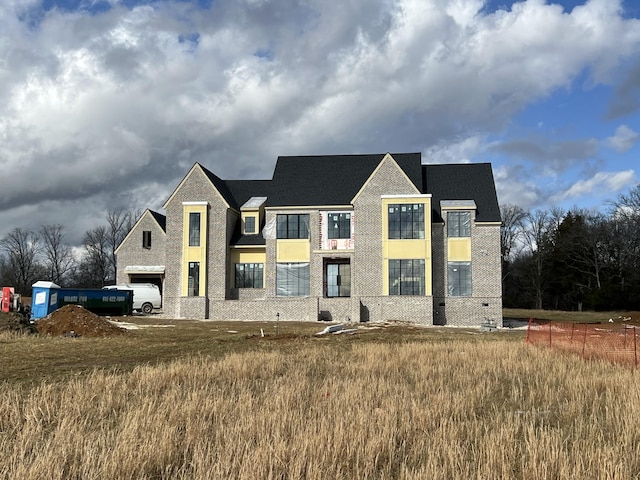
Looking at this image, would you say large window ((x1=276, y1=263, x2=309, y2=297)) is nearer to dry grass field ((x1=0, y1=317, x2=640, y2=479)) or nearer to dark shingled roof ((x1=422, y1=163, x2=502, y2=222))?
dark shingled roof ((x1=422, y1=163, x2=502, y2=222))

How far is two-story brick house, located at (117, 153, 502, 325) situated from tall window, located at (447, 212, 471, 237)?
0.07 m

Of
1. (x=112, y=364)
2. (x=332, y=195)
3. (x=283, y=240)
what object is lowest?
(x=112, y=364)

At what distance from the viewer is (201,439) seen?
24.7 feet

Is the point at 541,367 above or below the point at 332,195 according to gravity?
below

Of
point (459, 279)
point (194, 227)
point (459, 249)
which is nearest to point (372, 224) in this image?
point (459, 249)

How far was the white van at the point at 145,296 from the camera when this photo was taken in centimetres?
→ 4875

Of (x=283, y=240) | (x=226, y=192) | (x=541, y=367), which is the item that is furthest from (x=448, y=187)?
(x=541, y=367)

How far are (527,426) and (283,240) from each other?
115 feet

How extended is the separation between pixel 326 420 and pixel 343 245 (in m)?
34.2

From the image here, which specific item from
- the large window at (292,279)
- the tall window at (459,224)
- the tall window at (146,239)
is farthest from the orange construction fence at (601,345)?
the tall window at (146,239)

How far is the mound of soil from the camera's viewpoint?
88.3ft

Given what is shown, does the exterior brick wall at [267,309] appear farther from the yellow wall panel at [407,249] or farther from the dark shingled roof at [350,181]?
the yellow wall panel at [407,249]

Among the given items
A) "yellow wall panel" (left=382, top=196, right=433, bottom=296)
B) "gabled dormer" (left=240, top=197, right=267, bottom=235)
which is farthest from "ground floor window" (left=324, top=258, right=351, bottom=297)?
"gabled dormer" (left=240, top=197, right=267, bottom=235)

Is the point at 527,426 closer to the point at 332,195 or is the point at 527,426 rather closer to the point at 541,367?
the point at 541,367
